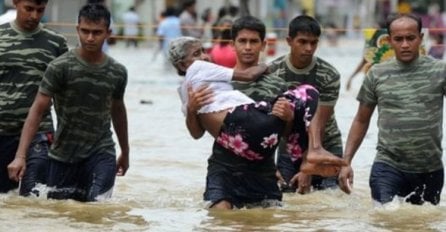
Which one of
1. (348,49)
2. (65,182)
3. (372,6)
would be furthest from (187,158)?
(372,6)

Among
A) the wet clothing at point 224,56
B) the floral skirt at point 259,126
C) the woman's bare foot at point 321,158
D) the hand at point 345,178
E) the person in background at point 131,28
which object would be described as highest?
the floral skirt at point 259,126

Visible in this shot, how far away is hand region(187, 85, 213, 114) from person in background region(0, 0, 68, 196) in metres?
1.29

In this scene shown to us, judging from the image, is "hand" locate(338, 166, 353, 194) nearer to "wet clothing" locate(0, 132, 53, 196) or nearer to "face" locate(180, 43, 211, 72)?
"face" locate(180, 43, 211, 72)

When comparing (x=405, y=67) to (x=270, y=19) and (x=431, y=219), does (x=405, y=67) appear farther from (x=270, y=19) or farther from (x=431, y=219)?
(x=270, y=19)

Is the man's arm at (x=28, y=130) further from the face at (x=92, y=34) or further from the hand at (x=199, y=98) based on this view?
the hand at (x=199, y=98)

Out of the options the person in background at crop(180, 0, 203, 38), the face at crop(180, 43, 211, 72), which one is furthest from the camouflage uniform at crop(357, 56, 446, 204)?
the person in background at crop(180, 0, 203, 38)

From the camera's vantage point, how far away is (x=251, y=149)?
→ 9.27m

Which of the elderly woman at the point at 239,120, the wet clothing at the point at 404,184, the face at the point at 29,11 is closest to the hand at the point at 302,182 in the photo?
the wet clothing at the point at 404,184

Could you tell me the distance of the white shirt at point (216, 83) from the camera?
9367 mm

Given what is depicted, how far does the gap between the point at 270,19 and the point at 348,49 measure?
Result: 7498mm

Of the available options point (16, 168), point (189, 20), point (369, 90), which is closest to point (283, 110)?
point (369, 90)

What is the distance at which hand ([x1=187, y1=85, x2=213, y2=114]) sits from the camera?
9336 millimetres

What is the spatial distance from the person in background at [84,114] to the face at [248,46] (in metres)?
0.90

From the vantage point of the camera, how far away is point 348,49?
45719 millimetres
